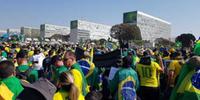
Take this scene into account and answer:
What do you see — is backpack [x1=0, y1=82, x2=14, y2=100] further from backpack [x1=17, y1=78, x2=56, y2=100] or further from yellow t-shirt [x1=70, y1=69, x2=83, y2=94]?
yellow t-shirt [x1=70, y1=69, x2=83, y2=94]

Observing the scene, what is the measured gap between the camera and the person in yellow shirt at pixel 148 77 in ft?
33.3

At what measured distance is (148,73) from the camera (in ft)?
33.5

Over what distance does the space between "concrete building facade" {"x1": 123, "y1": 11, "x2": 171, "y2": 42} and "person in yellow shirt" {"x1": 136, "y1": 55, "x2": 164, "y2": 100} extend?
141 metres

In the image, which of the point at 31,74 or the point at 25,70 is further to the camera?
the point at 25,70

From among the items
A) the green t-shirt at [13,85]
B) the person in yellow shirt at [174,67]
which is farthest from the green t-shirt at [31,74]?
the person in yellow shirt at [174,67]

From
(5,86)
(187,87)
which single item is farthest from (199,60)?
(5,86)

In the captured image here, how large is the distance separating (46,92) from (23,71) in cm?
356

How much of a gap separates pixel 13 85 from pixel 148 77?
19.6ft

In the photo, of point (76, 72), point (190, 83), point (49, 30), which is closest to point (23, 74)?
point (76, 72)

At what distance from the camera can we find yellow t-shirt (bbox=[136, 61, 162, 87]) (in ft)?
33.4

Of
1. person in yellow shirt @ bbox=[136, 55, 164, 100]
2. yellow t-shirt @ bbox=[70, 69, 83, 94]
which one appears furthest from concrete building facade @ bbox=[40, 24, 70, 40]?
yellow t-shirt @ bbox=[70, 69, 83, 94]

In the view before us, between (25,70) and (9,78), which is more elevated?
(9,78)

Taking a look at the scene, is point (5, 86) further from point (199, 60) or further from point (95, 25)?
point (95, 25)

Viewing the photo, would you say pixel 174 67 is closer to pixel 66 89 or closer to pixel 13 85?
pixel 66 89
